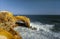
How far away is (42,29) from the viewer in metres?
2.02

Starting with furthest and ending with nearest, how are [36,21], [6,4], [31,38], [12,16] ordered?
1. [36,21]
2. [12,16]
3. [6,4]
4. [31,38]

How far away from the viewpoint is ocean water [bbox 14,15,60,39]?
180cm

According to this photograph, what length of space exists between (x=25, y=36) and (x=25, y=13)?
0.38 m

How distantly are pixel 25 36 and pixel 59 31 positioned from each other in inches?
15.2

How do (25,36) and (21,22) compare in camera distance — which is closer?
(25,36)

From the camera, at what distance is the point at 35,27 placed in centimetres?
212

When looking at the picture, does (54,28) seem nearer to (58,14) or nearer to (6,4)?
(58,14)

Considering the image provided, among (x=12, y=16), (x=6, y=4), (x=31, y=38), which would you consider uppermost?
(x=6, y=4)

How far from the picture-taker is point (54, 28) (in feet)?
6.76

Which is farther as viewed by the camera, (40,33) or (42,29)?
(42,29)

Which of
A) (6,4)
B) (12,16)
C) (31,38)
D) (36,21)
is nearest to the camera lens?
(31,38)

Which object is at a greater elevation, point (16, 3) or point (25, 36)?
point (16, 3)

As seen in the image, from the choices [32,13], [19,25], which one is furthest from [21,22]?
[32,13]

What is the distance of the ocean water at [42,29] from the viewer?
1.80m
